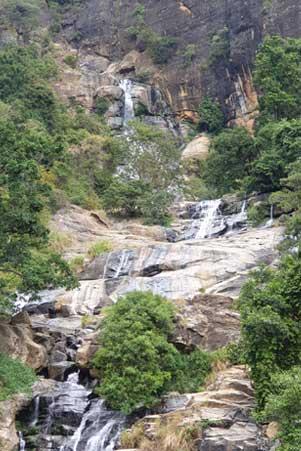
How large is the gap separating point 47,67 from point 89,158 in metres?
11.1

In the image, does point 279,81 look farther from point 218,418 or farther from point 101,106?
point 218,418

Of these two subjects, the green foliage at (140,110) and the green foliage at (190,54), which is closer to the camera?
the green foliage at (140,110)

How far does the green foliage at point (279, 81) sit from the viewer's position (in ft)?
115

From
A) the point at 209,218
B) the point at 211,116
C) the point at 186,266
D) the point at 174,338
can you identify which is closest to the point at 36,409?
the point at 174,338

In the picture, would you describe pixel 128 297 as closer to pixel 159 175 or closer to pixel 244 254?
pixel 244 254

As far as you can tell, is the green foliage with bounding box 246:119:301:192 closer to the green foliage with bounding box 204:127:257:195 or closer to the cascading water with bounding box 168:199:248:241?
the cascading water with bounding box 168:199:248:241

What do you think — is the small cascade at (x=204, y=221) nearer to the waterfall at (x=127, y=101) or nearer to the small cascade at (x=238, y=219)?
the small cascade at (x=238, y=219)

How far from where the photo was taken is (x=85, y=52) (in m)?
60.2

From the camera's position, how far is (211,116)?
162 ft

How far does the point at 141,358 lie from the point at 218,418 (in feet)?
10.3

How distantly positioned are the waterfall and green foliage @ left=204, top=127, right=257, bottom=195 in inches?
668

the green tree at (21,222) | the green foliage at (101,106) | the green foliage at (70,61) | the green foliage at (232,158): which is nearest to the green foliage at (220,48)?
the green foliage at (101,106)

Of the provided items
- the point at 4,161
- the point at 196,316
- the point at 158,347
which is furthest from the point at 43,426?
the point at 4,161

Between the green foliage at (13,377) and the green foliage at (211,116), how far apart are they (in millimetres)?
34940
